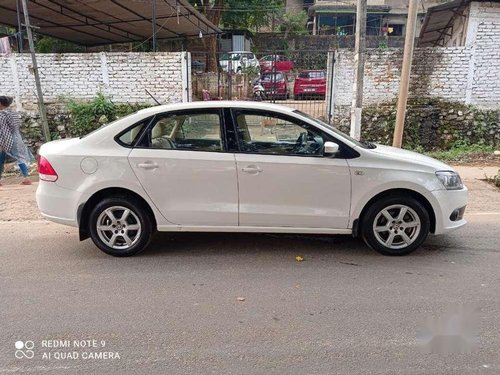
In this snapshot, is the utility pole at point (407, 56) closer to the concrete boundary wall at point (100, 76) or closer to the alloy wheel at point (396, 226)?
the alloy wheel at point (396, 226)

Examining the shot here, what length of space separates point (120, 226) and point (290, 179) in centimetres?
181

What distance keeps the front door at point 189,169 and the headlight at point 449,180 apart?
2073mm

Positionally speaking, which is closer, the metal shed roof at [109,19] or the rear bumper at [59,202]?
the rear bumper at [59,202]

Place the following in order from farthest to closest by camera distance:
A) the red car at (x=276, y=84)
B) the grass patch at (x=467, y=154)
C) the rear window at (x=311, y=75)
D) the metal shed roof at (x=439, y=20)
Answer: the rear window at (x=311, y=75)
the red car at (x=276, y=84)
the metal shed roof at (x=439, y=20)
the grass patch at (x=467, y=154)

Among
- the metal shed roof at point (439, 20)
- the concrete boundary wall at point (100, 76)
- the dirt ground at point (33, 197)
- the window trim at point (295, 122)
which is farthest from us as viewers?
the metal shed roof at point (439, 20)

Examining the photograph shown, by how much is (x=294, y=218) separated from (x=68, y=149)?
2416mm

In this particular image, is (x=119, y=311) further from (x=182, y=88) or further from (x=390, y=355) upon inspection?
(x=182, y=88)

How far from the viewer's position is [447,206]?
4.45 meters

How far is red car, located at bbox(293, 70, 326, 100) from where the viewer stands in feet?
51.4

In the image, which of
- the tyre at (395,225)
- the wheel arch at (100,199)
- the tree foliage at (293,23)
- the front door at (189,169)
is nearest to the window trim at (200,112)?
the front door at (189,169)

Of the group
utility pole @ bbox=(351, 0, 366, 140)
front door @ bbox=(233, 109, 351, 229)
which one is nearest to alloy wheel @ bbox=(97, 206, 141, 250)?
front door @ bbox=(233, 109, 351, 229)

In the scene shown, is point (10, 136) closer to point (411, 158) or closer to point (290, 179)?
point (290, 179)

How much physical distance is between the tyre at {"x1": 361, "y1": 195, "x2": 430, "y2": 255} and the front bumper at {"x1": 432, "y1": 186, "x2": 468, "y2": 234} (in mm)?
121

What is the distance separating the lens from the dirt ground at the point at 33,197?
6344 mm
